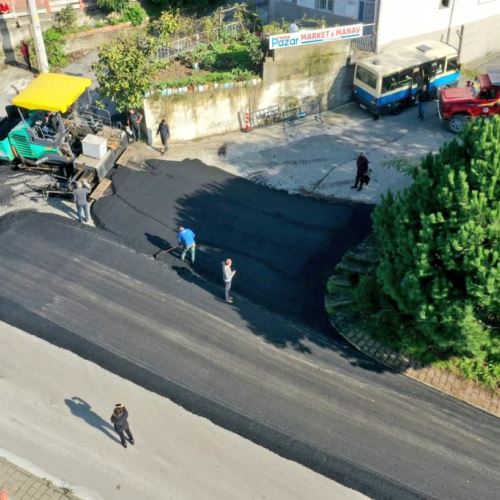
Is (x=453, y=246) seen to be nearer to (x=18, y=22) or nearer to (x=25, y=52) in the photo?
(x=25, y=52)

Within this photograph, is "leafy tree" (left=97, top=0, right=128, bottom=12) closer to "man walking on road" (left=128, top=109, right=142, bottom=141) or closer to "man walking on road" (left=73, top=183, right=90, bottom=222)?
"man walking on road" (left=128, top=109, right=142, bottom=141)

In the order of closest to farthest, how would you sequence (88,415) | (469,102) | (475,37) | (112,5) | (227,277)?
(88,415), (227,277), (469,102), (475,37), (112,5)

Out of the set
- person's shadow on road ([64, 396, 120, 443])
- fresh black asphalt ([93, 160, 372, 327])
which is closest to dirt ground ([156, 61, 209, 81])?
fresh black asphalt ([93, 160, 372, 327])

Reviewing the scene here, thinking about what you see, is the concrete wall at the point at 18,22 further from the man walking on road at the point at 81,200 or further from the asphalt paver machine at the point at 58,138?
the man walking on road at the point at 81,200

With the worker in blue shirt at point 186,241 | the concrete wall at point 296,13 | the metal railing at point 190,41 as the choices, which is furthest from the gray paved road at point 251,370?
the concrete wall at point 296,13

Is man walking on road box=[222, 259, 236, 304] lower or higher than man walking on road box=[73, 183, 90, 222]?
lower

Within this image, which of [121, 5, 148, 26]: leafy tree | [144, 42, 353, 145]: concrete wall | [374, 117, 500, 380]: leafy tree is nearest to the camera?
[374, 117, 500, 380]: leafy tree

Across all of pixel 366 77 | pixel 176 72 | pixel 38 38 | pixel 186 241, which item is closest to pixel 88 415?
pixel 186 241
